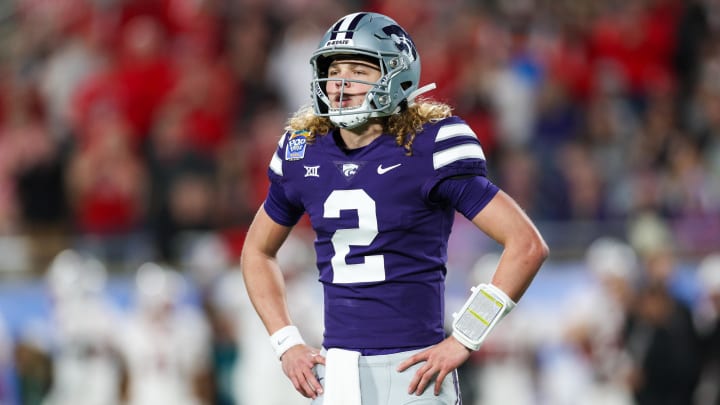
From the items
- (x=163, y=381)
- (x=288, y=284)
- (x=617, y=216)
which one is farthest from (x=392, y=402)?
(x=617, y=216)

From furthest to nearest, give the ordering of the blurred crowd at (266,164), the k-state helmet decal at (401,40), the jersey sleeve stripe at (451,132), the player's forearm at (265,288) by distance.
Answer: the blurred crowd at (266,164) → the player's forearm at (265,288) → the k-state helmet decal at (401,40) → the jersey sleeve stripe at (451,132)

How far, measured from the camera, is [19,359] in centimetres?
920

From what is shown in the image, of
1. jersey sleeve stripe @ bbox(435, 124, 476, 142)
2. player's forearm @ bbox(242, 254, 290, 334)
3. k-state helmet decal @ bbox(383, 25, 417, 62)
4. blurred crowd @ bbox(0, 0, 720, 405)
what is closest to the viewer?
jersey sleeve stripe @ bbox(435, 124, 476, 142)

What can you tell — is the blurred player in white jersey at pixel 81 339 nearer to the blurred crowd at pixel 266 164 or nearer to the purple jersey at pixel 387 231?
the blurred crowd at pixel 266 164

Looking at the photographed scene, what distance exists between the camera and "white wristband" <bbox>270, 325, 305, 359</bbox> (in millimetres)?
4293

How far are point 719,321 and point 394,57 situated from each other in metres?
4.85

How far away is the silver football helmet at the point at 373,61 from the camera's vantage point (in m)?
4.12

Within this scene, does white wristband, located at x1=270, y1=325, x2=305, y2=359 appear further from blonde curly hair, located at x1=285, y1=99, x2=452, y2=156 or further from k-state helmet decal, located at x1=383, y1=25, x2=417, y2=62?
k-state helmet decal, located at x1=383, y1=25, x2=417, y2=62

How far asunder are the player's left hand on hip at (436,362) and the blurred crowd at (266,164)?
4590 mm

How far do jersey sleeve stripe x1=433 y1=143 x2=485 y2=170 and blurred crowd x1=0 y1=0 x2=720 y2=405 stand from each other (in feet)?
15.1

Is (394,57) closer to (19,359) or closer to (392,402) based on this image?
(392,402)

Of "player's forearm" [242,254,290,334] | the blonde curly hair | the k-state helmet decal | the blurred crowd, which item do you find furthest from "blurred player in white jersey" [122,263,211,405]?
the k-state helmet decal

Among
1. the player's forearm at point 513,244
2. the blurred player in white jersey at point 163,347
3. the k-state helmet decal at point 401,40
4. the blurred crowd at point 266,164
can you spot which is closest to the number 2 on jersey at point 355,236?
the player's forearm at point 513,244

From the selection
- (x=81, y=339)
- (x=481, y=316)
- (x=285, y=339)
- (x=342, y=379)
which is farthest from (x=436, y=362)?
(x=81, y=339)
